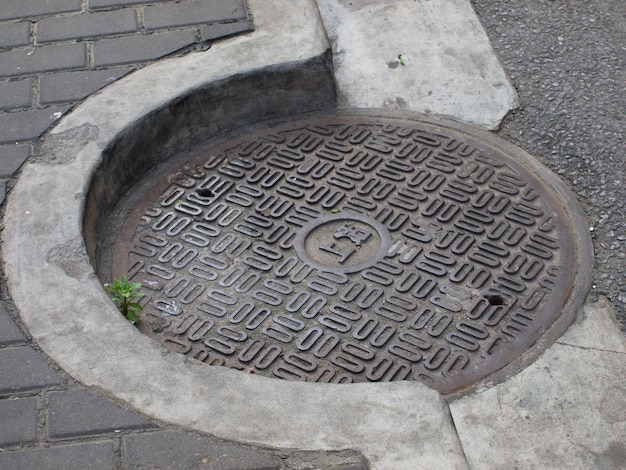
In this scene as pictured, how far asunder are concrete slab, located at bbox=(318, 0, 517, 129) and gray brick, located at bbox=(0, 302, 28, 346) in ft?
5.66

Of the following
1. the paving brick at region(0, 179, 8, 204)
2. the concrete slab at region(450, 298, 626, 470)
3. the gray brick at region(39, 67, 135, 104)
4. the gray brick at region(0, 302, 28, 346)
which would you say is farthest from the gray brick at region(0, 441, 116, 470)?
the gray brick at region(39, 67, 135, 104)

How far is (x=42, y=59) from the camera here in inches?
143

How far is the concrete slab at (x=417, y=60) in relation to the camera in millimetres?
3690

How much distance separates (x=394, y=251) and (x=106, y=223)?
105 centimetres

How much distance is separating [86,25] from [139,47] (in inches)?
12.0

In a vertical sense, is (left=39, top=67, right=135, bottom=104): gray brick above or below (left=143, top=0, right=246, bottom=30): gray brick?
above

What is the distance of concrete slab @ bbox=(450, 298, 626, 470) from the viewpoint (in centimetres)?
240

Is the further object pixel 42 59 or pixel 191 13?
pixel 191 13

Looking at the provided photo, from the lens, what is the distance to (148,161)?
3459 millimetres

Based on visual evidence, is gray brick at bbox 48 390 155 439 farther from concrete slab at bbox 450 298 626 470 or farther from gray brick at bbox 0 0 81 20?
gray brick at bbox 0 0 81 20

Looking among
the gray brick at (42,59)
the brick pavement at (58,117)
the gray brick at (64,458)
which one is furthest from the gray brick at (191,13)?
the gray brick at (64,458)

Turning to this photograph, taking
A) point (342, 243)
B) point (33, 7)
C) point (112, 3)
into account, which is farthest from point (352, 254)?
point (33, 7)

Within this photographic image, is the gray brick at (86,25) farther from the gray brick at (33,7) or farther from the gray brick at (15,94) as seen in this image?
the gray brick at (15,94)

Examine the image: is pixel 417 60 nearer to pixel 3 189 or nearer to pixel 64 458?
pixel 3 189
